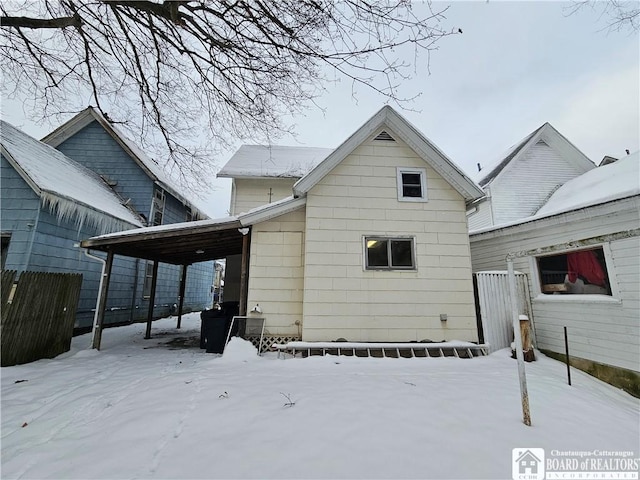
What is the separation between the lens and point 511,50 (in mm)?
Answer: 5484

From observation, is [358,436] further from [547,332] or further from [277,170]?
[277,170]

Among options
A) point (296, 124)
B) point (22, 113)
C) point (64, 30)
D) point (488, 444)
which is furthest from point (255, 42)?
point (488, 444)

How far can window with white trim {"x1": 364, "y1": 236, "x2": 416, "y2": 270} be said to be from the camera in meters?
6.25

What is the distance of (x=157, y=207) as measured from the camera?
40.3 feet

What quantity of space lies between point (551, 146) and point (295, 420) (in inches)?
618

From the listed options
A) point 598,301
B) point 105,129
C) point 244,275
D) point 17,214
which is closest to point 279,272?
point 244,275

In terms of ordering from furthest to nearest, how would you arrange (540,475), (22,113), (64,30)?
(22,113), (64,30), (540,475)

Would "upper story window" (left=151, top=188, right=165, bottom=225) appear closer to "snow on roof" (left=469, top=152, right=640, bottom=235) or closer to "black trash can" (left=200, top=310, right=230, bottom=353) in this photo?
"black trash can" (left=200, top=310, right=230, bottom=353)

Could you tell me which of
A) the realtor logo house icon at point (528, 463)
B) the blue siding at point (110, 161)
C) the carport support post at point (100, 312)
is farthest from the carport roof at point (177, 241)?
the realtor logo house icon at point (528, 463)

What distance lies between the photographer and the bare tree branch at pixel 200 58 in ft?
12.5

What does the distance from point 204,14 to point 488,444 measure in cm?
654

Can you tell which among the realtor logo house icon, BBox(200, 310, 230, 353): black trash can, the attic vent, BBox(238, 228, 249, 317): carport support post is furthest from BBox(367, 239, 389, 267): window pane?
the realtor logo house icon

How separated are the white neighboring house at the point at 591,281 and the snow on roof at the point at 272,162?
22.8ft

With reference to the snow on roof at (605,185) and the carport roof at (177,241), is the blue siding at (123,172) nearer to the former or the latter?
the carport roof at (177,241)
